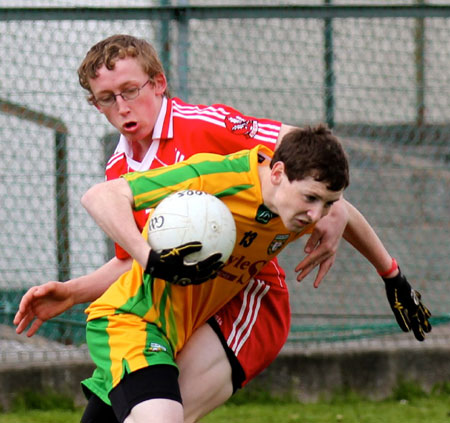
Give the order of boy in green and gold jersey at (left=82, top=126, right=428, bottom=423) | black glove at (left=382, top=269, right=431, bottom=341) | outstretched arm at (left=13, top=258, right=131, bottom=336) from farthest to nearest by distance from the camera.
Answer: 1. black glove at (left=382, top=269, right=431, bottom=341)
2. outstretched arm at (left=13, top=258, right=131, bottom=336)
3. boy in green and gold jersey at (left=82, top=126, right=428, bottom=423)

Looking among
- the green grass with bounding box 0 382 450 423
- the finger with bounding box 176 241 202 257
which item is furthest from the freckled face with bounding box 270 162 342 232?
the green grass with bounding box 0 382 450 423

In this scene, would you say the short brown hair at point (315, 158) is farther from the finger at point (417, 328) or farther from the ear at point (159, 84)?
the finger at point (417, 328)

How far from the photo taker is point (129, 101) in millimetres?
3555

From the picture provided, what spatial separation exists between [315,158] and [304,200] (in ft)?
0.47

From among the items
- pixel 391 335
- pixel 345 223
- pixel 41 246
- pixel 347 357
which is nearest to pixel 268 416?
pixel 347 357

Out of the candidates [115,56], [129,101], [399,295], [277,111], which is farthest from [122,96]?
[277,111]

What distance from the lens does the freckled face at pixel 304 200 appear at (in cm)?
299

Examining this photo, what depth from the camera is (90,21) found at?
5.48 m

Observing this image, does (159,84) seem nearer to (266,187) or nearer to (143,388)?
(266,187)

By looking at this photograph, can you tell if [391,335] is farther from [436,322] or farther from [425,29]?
[425,29]

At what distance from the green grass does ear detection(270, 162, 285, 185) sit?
229 cm

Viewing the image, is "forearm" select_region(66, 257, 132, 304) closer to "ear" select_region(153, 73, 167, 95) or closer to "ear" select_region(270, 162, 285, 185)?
"ear" select_region(153, 73, 167, 95)

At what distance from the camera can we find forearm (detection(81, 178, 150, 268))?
9.32ft

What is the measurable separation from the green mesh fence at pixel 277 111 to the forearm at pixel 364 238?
199cm
